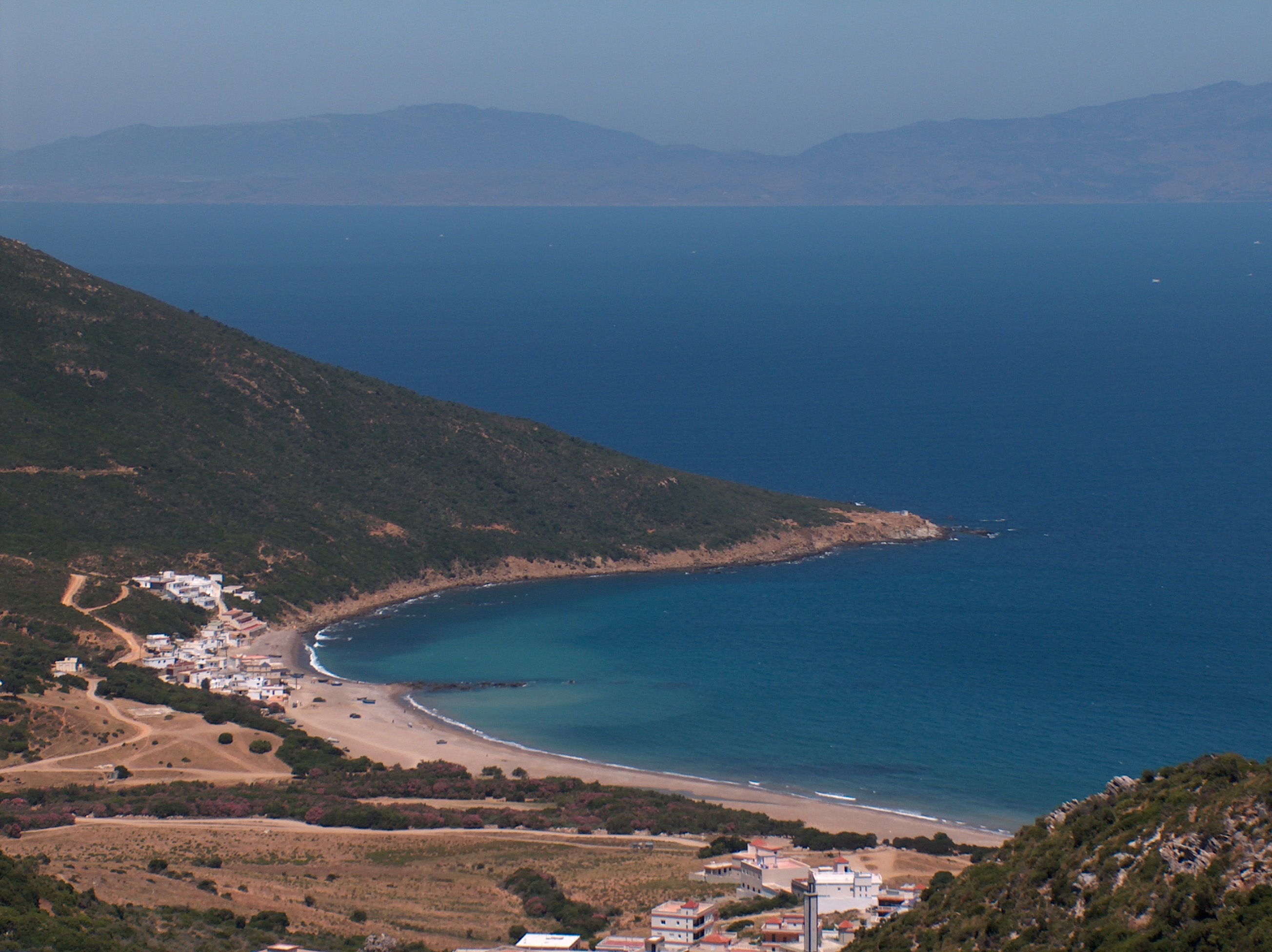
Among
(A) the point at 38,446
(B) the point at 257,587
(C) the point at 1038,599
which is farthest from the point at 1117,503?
(A) the point at 38,446

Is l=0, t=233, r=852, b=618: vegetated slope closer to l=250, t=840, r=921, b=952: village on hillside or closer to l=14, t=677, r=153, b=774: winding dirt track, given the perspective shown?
l=14, t=677, r=153, b=774: winding dirt track

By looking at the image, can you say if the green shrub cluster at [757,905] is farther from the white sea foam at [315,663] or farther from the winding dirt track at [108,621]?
the winding dirt track at [108,621]

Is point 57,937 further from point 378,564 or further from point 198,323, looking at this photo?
point 198,323

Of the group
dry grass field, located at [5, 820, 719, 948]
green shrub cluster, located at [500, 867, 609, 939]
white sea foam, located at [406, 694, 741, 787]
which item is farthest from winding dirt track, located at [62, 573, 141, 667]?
green shrub cluster, located at [500, 867, 609, 939]

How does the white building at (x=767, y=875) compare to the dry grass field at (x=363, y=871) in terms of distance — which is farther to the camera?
the white building at (x=767, y=875)

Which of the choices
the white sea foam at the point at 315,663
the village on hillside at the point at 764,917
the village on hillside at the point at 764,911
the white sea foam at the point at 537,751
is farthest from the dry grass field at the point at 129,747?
the village on hillside at the point at 764,917

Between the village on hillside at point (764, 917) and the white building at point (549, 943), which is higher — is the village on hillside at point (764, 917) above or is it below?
above
